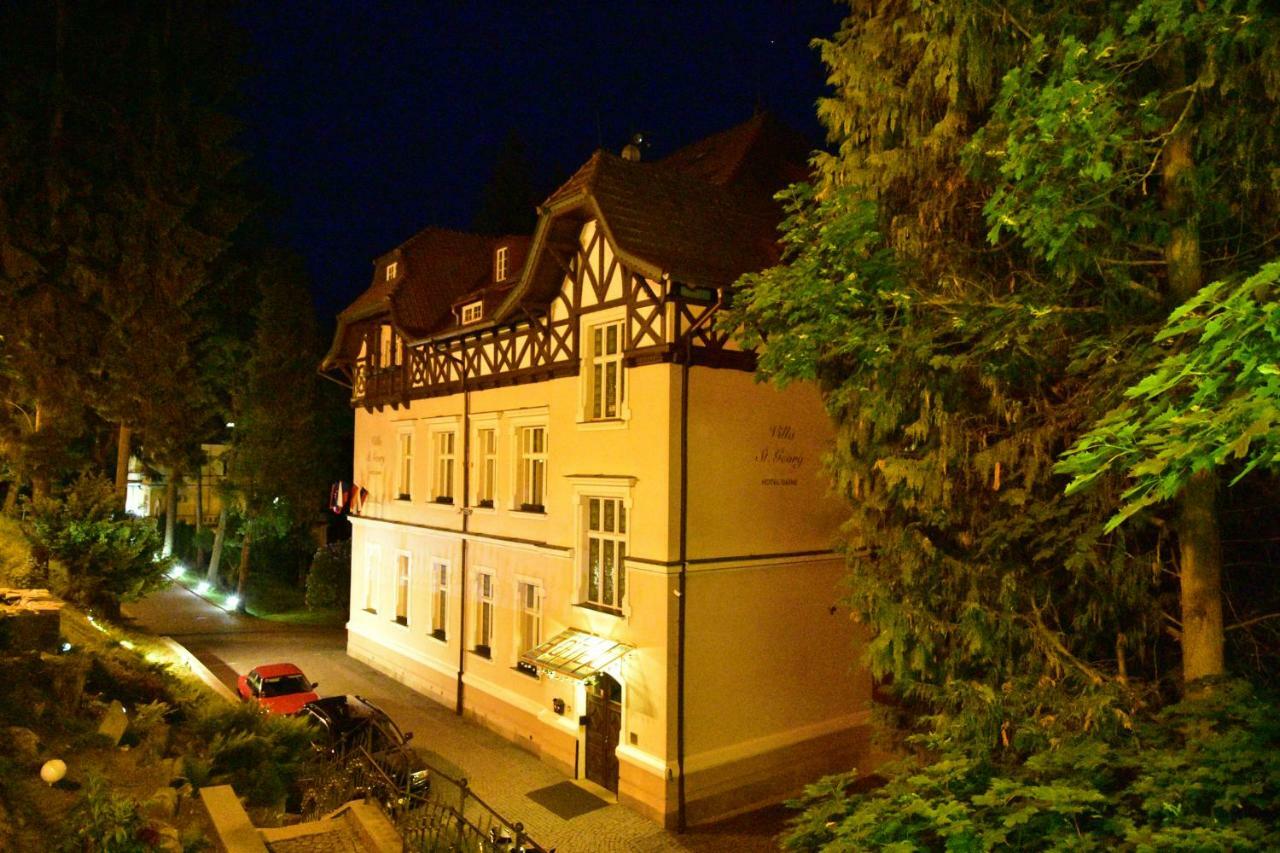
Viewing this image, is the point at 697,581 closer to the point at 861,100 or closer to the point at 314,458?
the point at 861,100

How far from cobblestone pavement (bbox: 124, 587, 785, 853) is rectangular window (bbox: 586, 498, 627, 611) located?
3910 millimetres

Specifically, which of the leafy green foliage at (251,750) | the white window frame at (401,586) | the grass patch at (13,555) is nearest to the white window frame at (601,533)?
the leafy green foliage at (251,750)

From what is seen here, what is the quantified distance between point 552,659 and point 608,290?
7.50m

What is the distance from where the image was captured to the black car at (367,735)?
14492 mm

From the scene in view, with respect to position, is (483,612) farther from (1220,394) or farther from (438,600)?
(1220,394)

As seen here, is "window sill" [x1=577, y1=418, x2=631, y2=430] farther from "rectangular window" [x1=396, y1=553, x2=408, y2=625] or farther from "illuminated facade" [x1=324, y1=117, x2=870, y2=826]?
"rectangular window" [x1=396, y1=553, x2=408, y2=625]

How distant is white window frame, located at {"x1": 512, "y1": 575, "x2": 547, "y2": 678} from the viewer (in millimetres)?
18094

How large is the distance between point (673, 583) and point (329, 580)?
2444 cm

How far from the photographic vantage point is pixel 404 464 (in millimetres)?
24500

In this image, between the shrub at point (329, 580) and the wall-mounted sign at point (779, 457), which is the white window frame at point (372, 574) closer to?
the shrub at point (329, 580)

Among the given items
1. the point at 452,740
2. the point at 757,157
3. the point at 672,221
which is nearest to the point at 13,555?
the point at 452,740

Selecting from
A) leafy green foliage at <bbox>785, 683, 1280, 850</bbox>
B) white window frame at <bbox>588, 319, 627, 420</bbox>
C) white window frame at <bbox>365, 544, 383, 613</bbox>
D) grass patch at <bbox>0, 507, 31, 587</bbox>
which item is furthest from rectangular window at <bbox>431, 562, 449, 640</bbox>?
leafy green foliage at <bbox>785, 683, 1280, 850</bbox>

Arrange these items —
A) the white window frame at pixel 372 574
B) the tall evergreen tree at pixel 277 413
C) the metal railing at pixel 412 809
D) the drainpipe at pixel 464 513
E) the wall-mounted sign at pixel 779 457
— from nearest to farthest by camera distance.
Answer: the metal railing at pixel 412 809 < the wall-mounted sign at pixel 779 457 < the drainpipe at pixel 464 513 < the white window frame at pixel 372 574 < the tall evergreen tree at pixel 277 413

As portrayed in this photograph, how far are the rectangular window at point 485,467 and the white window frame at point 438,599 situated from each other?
113 inches
